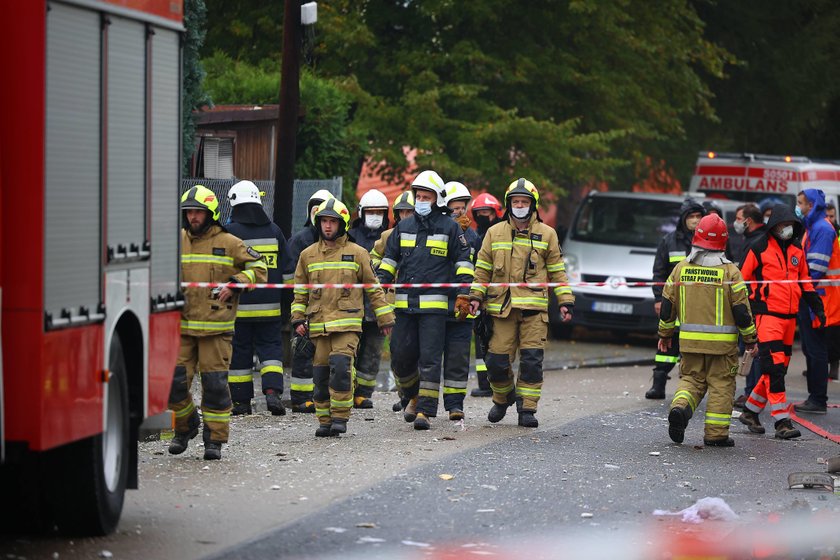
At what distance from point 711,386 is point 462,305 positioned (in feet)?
6.18

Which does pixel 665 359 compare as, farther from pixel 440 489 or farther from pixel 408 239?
pixel 440 489

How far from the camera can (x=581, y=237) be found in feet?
71.6

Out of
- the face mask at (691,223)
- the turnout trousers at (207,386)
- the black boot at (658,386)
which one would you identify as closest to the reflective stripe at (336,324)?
the turnout trousers at (207,386)

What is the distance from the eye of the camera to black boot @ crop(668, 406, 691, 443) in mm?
11539

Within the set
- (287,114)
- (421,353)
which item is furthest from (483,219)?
(421,353)

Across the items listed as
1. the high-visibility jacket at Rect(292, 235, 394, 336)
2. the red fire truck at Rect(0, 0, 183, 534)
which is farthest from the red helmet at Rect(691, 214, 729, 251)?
the red fire truck at Rect(0, 0, 183, 534)

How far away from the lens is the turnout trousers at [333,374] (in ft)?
38.2

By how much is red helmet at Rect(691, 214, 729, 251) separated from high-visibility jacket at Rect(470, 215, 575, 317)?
1.15m

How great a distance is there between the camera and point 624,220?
865 inches

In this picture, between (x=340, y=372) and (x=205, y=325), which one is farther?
(x=340, y=372)

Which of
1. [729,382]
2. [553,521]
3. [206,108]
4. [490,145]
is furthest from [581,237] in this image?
[553,521]

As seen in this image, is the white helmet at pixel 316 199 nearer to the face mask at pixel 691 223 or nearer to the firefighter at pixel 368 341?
the firefighter at pixel 368 341

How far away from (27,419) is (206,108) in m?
11.5

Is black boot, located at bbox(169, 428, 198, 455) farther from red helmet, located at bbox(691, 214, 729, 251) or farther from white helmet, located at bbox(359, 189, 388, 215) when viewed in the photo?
red helmet, located at bbox(691, 214, 729, 251)
